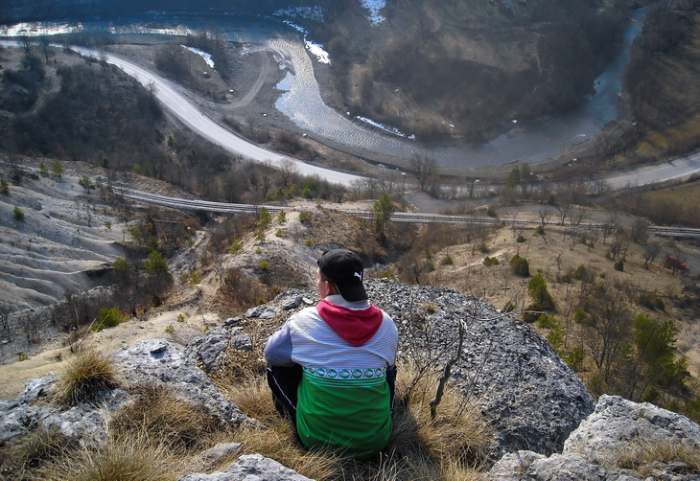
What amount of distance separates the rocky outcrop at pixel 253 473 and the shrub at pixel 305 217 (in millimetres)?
24258

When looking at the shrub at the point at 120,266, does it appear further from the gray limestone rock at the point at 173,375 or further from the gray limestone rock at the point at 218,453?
the gray limestone rock at the point at 218,453

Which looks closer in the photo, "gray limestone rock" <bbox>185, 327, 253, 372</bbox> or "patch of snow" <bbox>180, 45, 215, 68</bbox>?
"gray limestone rock" <bbox>185, 327, 253, 372</bbox>

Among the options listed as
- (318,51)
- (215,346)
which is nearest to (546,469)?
(215,346)

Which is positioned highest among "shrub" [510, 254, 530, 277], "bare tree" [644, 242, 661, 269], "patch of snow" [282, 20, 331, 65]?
"patch of snow" [282, 20, 331, 65]

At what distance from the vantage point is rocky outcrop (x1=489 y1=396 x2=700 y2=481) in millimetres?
4531

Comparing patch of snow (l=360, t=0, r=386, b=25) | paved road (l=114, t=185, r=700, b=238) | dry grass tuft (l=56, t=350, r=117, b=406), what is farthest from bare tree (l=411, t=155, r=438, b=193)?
dry grass tuft (l=56, t=350, r=117, b=406)

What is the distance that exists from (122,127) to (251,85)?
735 inches

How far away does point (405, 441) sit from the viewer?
17.9 ft

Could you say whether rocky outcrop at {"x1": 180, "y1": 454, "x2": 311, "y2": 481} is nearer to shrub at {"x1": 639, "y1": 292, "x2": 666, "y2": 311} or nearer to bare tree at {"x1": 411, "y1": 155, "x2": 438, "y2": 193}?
shrub at {"x1": 639, "y1": 292, "x2": 666, "y2": 311}

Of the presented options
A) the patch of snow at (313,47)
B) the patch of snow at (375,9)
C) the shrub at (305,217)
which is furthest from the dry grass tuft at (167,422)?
the patch of snow at (375,9)

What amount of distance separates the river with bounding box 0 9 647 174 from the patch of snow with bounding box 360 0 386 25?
10.8 meters

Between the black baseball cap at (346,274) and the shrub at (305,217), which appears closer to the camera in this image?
the black baseball cap at (346,274)

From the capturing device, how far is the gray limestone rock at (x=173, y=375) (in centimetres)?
562

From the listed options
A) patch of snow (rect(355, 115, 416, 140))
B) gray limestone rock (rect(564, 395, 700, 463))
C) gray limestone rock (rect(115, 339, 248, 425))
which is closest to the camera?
gray limestone rock (rect(564, 395, 700, 463))
